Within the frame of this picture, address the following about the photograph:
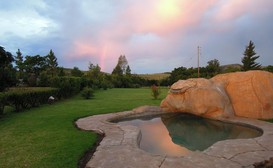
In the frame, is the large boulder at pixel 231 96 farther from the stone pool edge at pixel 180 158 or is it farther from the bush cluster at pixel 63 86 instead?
the bush cluster at pixel 63 86

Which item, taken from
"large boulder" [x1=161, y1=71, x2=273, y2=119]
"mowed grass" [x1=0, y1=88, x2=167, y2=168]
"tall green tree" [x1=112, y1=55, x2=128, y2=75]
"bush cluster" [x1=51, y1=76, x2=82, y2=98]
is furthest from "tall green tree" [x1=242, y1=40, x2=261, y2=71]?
"mowed grass" [x1=0, y1=88, x2=167, y2=168]

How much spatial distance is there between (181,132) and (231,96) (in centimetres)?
357

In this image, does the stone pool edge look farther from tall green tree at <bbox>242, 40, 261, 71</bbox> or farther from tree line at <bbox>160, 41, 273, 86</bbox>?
tall green tree at <bbox>242, 40, 261, 71</bbox>

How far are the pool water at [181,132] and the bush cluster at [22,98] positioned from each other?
236 inches

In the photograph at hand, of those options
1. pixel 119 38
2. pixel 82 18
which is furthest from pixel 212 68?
pixel 82 18

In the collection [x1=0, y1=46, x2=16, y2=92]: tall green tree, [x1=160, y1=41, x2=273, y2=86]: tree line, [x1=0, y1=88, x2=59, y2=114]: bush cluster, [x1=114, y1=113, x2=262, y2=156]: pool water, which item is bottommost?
[x1=114, y1=113, x2=262, y2=156]: pool water

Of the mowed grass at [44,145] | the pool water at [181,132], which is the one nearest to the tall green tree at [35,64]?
the pool water at [181,132]

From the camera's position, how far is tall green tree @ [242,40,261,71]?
4458 centimetres

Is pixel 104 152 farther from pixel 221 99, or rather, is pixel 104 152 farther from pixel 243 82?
pixel 243 82

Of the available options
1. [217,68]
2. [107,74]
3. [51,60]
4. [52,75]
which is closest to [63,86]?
[52,75]

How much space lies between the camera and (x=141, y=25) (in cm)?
1541

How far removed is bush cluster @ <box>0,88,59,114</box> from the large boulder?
28.0 feet

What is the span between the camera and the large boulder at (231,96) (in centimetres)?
894

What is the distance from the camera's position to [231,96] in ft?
31.8
